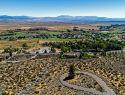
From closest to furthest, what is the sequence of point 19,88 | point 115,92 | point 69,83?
point 115,92, point 19,88, point 69,83

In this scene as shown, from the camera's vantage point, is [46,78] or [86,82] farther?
[46,78]

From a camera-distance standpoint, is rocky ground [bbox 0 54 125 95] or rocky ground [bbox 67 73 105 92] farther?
rocky ground [bbox 67 73 105 92]

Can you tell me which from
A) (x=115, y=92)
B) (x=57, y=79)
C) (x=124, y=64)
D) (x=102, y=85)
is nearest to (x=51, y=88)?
(x=57, y=79)

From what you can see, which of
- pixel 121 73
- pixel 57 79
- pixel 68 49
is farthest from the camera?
pixel 68 49

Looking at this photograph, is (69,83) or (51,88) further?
(69,83)

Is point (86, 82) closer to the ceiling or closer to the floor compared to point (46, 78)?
closer to the ceiling

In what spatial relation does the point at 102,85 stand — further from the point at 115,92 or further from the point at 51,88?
the point at 51,88

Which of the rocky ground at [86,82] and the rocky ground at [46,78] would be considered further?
the rocky ground at [86,82]

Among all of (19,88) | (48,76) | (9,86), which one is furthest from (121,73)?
(9,86)

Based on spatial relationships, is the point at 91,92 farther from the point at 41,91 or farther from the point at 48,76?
the point at 48,76
